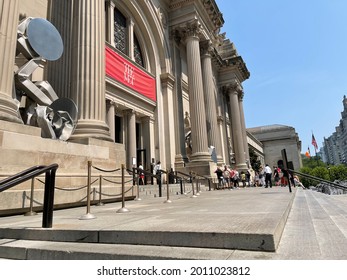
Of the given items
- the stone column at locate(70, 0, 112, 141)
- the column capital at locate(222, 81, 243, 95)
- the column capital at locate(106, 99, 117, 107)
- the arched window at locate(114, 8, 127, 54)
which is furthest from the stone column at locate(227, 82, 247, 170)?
the stone column at locate(70, 0, 112, 141)

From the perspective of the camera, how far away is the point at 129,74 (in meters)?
17.3

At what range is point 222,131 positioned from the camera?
32.9 metres

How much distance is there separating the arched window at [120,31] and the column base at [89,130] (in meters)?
10.1

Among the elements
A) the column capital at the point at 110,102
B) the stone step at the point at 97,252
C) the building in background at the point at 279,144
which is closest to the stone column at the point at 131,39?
the column capital at the point at 110,102

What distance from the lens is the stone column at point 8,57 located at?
6246 millimetres

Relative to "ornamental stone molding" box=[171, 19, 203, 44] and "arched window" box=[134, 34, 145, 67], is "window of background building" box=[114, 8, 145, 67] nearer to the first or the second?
"arched window" box=[134, 34, 145, 67]

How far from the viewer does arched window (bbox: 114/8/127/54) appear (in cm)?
1748

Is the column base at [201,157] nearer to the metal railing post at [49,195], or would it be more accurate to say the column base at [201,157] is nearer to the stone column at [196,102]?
the stone column at [196,102]

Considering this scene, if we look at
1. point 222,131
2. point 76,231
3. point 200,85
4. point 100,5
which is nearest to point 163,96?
point 200,85

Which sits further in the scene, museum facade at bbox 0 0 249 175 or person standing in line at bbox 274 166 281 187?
person standing in line at bbox 274 166 281 187

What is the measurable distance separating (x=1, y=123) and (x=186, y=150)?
17315 mm

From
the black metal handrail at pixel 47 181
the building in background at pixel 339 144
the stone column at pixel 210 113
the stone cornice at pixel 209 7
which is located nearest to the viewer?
the black metal handrail at pixel 47 181

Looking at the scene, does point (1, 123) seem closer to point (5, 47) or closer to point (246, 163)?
point (5, 47)

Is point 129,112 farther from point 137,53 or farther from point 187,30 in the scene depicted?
point 187,30
